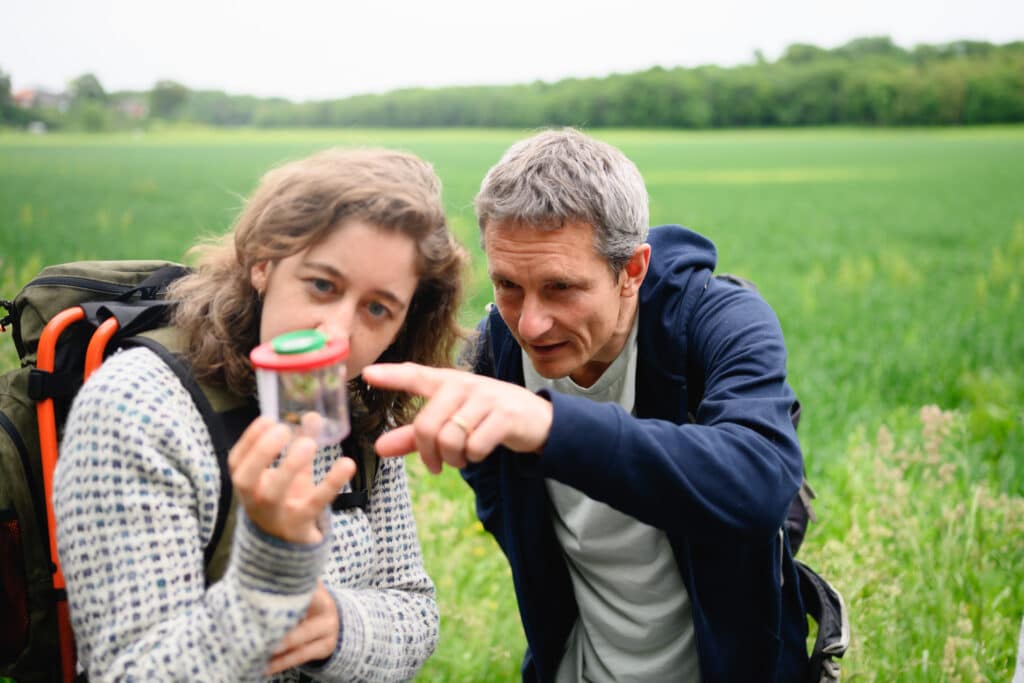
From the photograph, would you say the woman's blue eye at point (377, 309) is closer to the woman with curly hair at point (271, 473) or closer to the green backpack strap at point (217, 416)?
the woman with curly hair at point (271, 473)

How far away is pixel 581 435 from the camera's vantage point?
5.37 ft

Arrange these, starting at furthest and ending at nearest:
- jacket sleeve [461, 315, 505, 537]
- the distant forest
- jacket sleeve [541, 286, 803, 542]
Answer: the distant forest, jacket sleeve [461, 315, 505, 537], jacket sleeve [541, 286, 803, 542]

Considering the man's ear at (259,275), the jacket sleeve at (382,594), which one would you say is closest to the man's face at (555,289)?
the jacket sleeve at (382,594)

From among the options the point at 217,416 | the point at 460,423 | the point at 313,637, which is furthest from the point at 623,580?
the point at 217,416

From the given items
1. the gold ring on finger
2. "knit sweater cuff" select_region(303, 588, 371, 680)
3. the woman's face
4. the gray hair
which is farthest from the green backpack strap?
the gray hair

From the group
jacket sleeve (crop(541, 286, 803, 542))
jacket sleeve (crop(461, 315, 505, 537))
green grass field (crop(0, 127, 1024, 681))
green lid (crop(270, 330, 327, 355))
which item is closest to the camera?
green lid (crop(270, 330, 327, 355))

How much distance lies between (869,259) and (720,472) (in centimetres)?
1559

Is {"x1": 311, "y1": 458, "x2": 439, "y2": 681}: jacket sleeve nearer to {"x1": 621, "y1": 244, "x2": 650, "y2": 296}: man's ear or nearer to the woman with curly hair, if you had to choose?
the woman with curly hair

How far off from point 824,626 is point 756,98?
10162 centimetres

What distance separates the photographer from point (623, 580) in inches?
105

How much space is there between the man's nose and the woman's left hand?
99cm

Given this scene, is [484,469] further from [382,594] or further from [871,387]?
[871,387]

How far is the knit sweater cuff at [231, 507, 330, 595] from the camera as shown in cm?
135

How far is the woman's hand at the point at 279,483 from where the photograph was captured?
1288 millimetres
